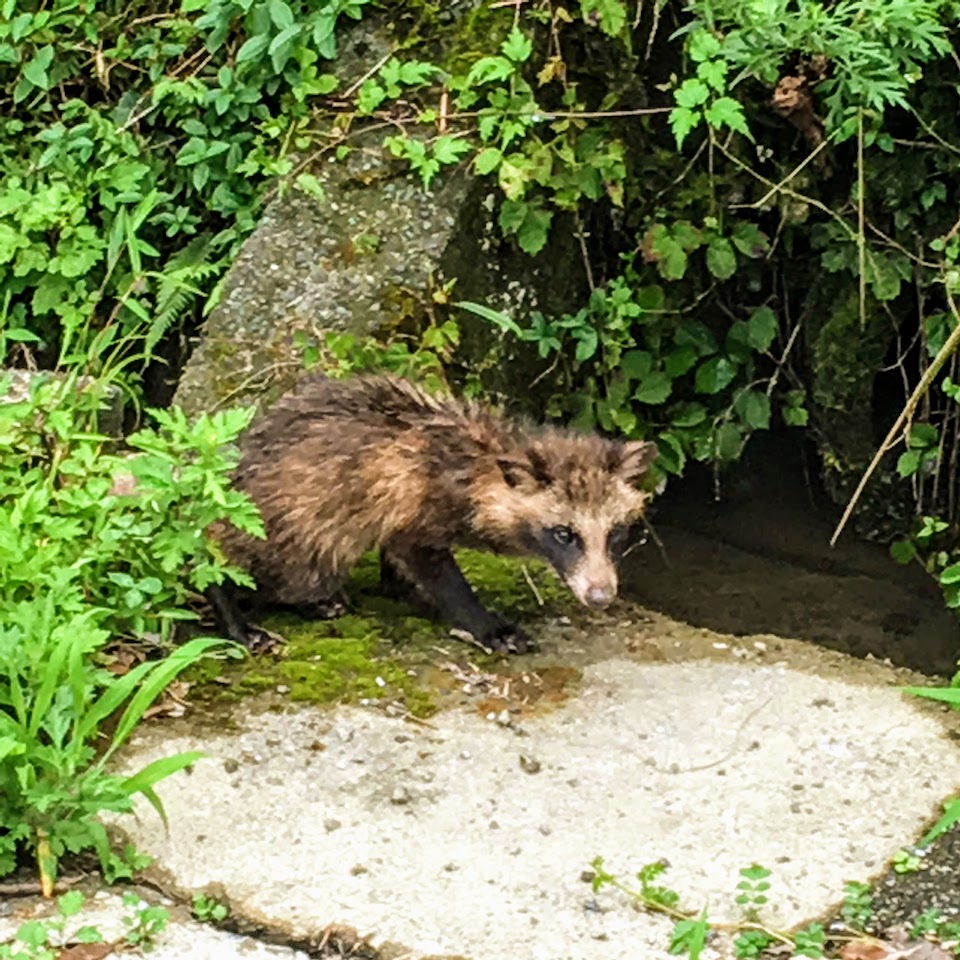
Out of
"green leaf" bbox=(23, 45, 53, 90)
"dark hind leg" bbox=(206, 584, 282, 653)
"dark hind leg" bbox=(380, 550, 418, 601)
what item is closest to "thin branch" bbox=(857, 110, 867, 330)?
"dark hind leg" bbox=(380, 550, 418, 601)

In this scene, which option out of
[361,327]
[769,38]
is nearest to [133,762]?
[361,327]

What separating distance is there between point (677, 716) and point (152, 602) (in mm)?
1525

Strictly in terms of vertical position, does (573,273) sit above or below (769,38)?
below

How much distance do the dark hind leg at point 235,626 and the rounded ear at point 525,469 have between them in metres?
0.87

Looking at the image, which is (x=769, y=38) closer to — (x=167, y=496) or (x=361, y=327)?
(x=361, y=327)

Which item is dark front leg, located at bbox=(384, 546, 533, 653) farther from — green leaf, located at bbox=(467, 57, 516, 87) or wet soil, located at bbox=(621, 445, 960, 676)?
green leaf, located at bbox=(467, 57, 516, 87)

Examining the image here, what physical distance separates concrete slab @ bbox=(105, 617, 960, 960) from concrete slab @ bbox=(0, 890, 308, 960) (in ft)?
0.36

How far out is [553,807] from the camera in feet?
12.4

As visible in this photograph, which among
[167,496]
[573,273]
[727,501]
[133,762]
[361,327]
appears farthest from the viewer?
[727,501]

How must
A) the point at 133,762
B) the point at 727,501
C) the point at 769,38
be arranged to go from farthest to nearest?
the point at 727,501, the point at 769,38, the point at 133,762

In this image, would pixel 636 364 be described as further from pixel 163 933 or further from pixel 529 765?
pixel 163 933

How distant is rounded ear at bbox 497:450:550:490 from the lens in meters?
4.56

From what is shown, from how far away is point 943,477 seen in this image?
19.8 feet

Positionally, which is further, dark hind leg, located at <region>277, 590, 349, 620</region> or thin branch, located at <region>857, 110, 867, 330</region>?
thin branch, located at <region>857, 110, 867, 330</region>
